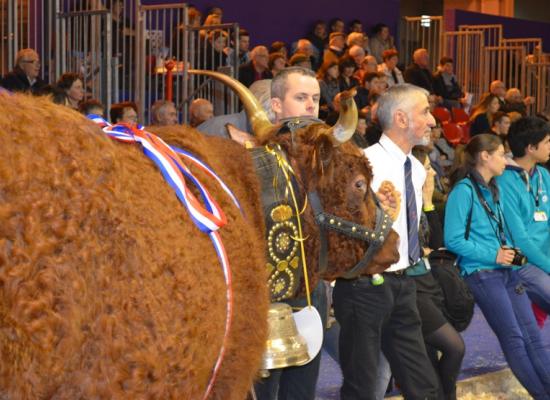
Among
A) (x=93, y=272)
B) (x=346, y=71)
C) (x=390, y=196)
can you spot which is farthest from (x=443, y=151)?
(x=93, y=272)

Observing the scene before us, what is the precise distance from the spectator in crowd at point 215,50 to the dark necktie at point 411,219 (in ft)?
25.3

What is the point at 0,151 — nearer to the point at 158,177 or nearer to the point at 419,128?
the point at 158,177

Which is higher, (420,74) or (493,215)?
(420,74)

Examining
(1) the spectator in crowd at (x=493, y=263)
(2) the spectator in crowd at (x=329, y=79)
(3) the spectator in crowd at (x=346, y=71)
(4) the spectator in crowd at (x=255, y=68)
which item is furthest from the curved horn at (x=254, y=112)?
(3) the spectator in crowd at (x=346, y=71)

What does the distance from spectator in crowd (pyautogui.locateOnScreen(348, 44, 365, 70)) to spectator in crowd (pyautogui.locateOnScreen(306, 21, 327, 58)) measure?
1058 mm

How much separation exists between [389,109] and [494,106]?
34.7ft

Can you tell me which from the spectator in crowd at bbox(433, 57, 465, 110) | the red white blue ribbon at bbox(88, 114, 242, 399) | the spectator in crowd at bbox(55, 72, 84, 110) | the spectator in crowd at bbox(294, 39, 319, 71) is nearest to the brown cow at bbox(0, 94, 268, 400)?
the red white blue ribbon at bbox(88, 114, 242, 399)

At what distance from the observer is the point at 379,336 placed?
5227mm

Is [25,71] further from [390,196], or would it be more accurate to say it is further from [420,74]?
[420,74]

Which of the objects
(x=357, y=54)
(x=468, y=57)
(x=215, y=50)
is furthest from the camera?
(x=468, y=57)

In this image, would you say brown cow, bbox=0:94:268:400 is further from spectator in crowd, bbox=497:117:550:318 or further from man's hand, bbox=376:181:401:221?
spectator in crowd, bbox=497:117:550:318

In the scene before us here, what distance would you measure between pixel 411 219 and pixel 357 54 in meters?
11.2

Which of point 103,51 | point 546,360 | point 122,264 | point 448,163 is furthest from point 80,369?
point 448,163

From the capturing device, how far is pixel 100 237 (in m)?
2.36
